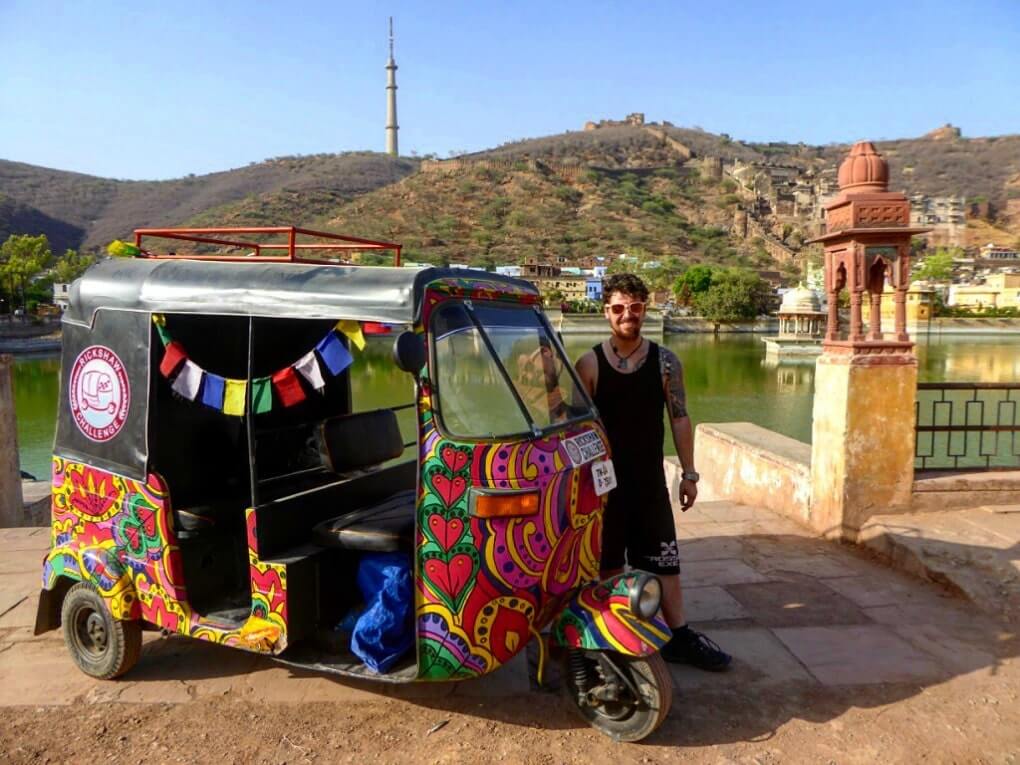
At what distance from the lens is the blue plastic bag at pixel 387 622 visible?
335cm

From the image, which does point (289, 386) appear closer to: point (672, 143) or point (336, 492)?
point (336, 492)

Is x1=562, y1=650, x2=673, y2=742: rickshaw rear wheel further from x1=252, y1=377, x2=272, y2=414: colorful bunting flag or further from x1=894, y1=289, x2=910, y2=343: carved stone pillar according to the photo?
x1=894, y1=289, x2=910, y2=343: carved stone pillar

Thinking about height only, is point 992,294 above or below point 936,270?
below

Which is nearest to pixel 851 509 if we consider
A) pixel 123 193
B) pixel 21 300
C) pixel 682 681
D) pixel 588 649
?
pixel 682 681

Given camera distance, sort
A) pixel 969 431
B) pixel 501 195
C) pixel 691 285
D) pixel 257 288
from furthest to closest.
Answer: pixel 501 195 < pixel 691 285 < pixel 969 431 < pixel 257 288

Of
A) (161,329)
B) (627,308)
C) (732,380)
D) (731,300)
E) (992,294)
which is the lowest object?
(732,380)

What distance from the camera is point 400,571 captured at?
133 inches

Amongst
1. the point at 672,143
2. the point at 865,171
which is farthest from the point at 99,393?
the point at 672,143

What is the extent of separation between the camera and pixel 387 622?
3350 millimetres

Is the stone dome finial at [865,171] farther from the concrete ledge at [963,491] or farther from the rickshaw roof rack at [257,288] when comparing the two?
the rickshaw roof rack at [257,288]

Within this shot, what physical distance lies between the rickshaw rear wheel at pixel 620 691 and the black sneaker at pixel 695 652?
0.66m

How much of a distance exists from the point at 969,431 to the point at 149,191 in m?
159

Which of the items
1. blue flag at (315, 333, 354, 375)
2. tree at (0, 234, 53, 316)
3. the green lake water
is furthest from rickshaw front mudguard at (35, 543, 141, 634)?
tree at (0, 234, 53, 316)

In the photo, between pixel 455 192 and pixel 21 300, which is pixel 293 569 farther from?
pixel 455 192
